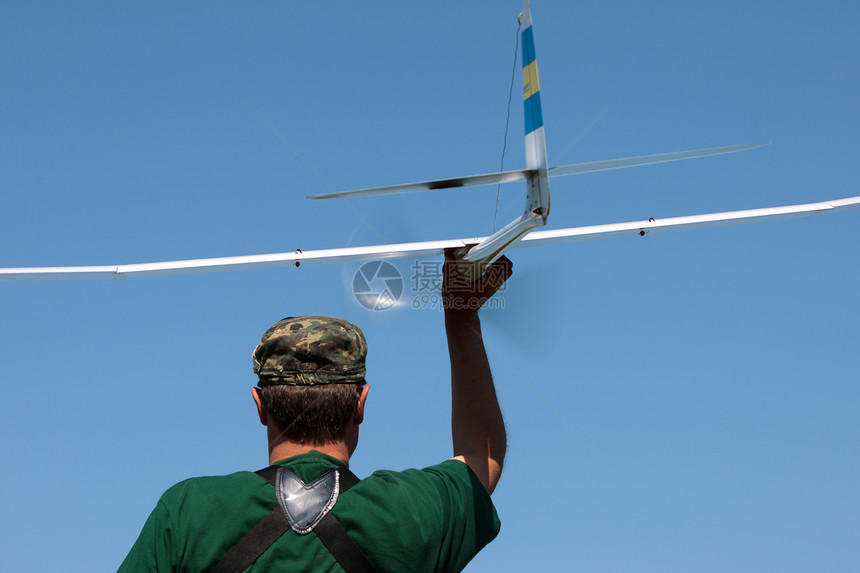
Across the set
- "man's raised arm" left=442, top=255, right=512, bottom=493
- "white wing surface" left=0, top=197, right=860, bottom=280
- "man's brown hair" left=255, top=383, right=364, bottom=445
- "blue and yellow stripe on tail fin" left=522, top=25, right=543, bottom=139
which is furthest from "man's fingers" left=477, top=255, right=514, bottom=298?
"white wing surface" left=0, top=197, right=860, bottom=280

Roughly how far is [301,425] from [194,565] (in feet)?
2.05

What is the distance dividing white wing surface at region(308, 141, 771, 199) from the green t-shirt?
176 inches

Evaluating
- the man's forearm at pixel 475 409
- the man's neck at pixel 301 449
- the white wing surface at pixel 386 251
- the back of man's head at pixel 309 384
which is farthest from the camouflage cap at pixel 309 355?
the white wing surface at pixel 386 251

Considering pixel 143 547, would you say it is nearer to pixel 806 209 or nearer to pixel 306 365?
pixel 306 365

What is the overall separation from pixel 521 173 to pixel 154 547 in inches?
260

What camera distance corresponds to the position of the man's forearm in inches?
135

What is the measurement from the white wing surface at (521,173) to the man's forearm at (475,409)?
3.61 metres

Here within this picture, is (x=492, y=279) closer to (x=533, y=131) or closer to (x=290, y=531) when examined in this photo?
(x=290, y=531)

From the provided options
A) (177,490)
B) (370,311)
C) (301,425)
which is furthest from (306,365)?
(370,311)

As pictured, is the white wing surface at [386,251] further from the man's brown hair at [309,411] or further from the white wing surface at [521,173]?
the man's brown hair at [309,411]

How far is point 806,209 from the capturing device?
12.0m

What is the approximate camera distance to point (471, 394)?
3.61 meters

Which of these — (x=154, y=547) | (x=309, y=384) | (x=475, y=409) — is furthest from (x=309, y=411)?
(x=475, y=409)

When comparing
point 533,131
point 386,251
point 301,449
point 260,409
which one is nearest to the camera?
point 301,449
